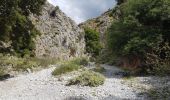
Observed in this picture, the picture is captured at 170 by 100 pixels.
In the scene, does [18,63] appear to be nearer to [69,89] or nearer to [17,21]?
[17,21]

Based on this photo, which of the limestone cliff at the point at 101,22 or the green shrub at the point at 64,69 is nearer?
the green shrub at the point at 64,69

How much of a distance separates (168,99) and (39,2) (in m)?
8.53

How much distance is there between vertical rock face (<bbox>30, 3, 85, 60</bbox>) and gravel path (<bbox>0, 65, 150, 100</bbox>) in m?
17.0

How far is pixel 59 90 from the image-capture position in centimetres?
1688

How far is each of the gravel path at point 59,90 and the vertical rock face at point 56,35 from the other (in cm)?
1705

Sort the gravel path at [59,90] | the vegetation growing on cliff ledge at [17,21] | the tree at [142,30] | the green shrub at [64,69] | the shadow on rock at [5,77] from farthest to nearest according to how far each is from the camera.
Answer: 1. the green shrub at [64,69]
2. the shadow on rock at [5,77]
3. the tree at [142,30]
4. the vegetation growing on cliff ledge at [17,21]
5. the gravel path at [59,90]

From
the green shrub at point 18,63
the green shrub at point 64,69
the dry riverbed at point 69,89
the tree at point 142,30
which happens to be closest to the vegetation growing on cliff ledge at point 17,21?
the green shrub at point 64,69

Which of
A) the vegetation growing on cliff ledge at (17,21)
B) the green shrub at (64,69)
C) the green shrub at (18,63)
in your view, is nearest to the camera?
the vegetation growing on cliff ledge at (17,21)

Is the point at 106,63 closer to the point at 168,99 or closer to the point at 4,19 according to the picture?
the point at 4,19

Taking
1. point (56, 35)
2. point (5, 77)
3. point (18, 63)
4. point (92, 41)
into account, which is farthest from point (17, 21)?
point (92, 41)

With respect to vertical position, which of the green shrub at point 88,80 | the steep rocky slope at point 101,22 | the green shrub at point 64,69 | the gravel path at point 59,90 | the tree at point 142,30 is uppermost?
the steep rocky slope at point 101,22

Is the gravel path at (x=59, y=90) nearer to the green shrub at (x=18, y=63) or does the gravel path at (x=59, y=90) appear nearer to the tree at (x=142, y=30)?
the tree at (x=142, y=30)

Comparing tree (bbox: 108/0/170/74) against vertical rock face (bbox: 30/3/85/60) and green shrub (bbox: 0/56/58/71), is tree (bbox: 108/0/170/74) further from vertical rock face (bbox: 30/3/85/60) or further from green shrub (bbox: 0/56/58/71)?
vertical rock face (bbox: 30/3/85/60)

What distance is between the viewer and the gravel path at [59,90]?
15.7m
